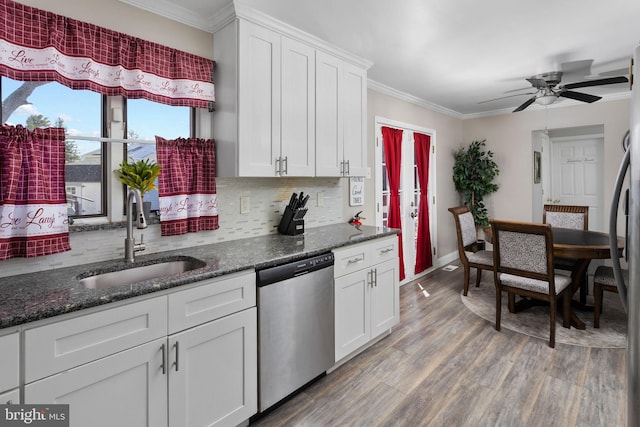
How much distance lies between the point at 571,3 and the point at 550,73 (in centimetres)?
152

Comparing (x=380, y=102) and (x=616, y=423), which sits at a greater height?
(x=380, y=102)

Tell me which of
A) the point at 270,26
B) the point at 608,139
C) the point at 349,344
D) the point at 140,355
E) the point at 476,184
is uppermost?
the point at 270,26

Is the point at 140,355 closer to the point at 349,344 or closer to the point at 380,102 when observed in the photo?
the point at 349,344

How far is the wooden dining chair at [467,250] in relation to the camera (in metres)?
3.73

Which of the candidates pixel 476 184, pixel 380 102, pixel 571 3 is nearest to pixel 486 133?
pixel 476 184

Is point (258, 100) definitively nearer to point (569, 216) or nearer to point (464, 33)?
point (464, 33)

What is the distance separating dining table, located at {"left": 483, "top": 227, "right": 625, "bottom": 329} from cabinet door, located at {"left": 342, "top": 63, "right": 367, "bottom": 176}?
165 centimetres

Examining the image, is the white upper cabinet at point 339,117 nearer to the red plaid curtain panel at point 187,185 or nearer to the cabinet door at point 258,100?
the cabinet door at point 258,100

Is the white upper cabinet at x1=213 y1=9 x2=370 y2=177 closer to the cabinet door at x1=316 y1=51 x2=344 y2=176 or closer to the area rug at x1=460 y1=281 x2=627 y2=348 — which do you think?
the cabinet door at x1=316 y1=51 x2=344 y2=176

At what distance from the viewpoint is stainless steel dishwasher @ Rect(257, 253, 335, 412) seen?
6.00 ft

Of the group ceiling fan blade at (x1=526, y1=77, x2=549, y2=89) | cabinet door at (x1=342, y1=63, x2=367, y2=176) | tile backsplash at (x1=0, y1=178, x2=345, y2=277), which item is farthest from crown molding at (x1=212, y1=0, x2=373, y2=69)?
ceiling fan blade at (x1=526, y1=77, x2=549, y2=89)

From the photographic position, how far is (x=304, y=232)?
2773 millimetres

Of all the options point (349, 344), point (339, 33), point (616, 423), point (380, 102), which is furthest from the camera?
point (380, 102)

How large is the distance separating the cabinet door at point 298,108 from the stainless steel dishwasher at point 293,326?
0.79 m
